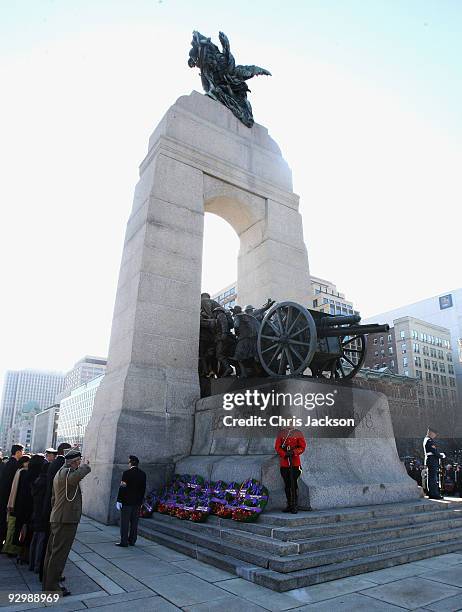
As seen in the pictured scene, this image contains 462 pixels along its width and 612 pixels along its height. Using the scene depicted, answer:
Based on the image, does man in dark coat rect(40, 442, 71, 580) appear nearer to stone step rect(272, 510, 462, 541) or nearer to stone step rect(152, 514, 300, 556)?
stone step rect(152, 514, 300, 556)

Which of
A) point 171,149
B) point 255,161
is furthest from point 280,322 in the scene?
point 255,161

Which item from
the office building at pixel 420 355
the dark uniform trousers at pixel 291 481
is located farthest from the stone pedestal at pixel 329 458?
the office building at pixel 420 355

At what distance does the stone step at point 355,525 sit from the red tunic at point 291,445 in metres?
1.08

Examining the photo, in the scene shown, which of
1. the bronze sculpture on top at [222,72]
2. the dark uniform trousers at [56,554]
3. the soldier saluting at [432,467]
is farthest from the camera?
the bronze sculpture on top at [222,72]

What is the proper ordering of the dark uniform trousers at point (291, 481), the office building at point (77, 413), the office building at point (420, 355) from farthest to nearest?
the office building at point (77, 413) < the office building at point (420, 355) < the dark uniform trousers at point (291, 481)

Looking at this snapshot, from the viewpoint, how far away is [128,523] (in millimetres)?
7418

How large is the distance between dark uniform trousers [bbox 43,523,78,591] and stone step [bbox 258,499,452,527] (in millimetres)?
2903

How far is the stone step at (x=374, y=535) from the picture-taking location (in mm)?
5865

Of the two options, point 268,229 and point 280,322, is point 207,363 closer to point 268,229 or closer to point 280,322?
point 280,322

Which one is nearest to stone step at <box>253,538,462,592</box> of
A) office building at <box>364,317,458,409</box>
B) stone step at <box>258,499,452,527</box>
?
stone step at <box>258,499,452,527</box>

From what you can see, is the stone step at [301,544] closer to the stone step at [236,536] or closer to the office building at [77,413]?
the stone step at [236,536]

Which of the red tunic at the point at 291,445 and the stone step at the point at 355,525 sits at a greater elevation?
the red tunic at the point at 291,445

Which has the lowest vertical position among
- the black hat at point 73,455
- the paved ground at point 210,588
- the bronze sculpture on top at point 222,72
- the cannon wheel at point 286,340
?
the paved ground at point 210,588

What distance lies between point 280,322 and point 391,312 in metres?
98.7
